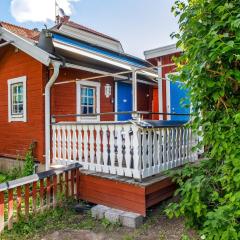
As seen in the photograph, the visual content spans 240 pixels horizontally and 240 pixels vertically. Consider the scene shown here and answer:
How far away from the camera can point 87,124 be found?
5016 mm

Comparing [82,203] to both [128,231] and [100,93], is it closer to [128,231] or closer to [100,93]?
[128,231]

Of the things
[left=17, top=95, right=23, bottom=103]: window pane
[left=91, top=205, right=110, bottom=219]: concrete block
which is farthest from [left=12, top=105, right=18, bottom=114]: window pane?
[left=91, top=205, right=110, bottom=219]: concrete block

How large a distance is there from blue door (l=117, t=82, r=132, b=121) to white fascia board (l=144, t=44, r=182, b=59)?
1.32 metres

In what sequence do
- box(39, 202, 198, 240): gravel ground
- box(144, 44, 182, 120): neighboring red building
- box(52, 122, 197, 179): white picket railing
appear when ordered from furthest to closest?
box(144, 44, 182, 120): neighboring red building
box(52, 122, 197, 179): white picket railing
box(39, 202, 198, 240): gravel ground

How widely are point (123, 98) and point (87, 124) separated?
4.29 m

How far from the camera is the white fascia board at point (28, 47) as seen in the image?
5729 mm

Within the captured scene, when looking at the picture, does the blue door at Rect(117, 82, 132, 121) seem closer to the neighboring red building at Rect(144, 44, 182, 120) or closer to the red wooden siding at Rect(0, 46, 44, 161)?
the neighboring red building at Rect(144, 44, 182, 120)

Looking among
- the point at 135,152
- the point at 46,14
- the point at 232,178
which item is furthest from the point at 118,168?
the point at 46,14

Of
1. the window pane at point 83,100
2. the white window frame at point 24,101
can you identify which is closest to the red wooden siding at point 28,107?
the white window frame at point 24,101

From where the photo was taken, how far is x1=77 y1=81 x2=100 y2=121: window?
7366 millimetres

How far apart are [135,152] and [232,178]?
5.98ft

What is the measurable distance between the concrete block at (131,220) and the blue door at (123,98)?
5144 mm

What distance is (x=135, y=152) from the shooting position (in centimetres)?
413

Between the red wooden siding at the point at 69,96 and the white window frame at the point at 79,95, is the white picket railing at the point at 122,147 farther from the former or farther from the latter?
the white window frame at the point at 79,95
